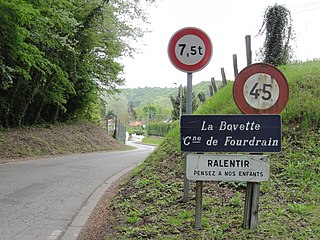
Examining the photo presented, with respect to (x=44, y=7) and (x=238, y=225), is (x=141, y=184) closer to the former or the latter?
(x=238, y=225)

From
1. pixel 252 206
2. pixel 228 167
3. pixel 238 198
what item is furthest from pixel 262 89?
pixel 238 198

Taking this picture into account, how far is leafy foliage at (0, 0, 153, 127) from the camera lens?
454 inches

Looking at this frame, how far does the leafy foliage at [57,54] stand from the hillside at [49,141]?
3.54ft

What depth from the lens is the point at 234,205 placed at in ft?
16.3

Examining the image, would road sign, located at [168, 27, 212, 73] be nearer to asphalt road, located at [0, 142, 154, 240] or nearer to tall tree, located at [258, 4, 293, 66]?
asphalt road, located at [0, 142, 154, 240]

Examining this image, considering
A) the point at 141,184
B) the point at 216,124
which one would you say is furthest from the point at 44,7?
the point at 216,124

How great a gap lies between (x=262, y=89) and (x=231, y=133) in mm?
666

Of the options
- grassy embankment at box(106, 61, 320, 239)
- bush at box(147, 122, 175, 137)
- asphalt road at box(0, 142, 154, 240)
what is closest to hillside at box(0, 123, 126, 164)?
asphalt road at box(0, 142, 154, 240)

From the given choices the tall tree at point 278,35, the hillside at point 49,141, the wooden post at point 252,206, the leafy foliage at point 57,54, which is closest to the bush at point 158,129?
the leafy foliage at point 57,54

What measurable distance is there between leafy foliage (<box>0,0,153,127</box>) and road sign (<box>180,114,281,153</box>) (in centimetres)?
786

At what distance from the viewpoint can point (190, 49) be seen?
16.9 ft

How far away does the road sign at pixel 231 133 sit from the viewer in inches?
161

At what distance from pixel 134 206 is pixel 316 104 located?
4512 mm

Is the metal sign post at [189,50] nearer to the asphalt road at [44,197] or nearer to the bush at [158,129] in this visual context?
the asphalt road at [44,197]
